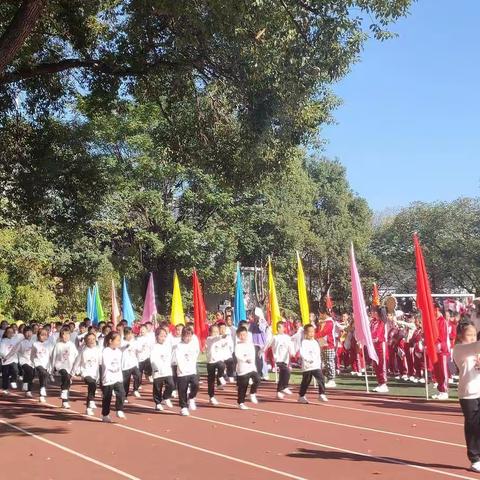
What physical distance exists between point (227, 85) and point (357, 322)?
6822mm

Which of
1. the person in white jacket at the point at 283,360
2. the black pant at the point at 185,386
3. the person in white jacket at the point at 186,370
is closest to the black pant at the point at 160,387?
the person in white jacket at the point at 186,370

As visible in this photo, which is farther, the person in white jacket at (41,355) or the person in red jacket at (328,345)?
the person in red jacket at (328,345)

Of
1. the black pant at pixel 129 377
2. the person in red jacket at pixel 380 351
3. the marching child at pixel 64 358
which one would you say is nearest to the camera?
the black pant at pixel 129 377

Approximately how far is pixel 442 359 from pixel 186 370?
224 inches

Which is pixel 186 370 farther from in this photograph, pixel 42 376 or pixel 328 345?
pixel 328 345

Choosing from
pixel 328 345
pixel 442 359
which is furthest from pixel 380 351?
pixel 442 359

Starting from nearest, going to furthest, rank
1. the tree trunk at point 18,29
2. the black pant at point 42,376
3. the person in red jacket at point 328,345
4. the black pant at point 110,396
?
the tree trunk at point 18,29, the black pant at point 110,396, the black pant at point 42,376, the person in red jacket at point 328,345

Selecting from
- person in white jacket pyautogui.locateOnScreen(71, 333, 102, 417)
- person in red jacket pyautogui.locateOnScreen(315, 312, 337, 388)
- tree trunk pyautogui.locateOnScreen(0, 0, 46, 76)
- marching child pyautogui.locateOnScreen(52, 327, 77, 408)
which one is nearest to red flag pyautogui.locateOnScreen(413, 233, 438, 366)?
person in red jacket pyautogui.locateOnScreen(315, 312, 337, 388)

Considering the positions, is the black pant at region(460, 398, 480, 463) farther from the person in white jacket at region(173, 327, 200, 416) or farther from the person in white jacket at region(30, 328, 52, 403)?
the person in white jacket at region(30, 328, 52, 403)

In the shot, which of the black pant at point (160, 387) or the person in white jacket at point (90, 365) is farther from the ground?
the person in white jacket at point (90, 365)

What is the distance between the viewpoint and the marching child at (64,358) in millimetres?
15617

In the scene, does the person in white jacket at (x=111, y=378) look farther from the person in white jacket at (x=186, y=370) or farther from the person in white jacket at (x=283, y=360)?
the person in white jacket at (x=283, y=360)

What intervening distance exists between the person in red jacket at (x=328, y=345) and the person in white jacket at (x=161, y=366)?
488 cm

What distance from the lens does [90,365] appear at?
14109mm
